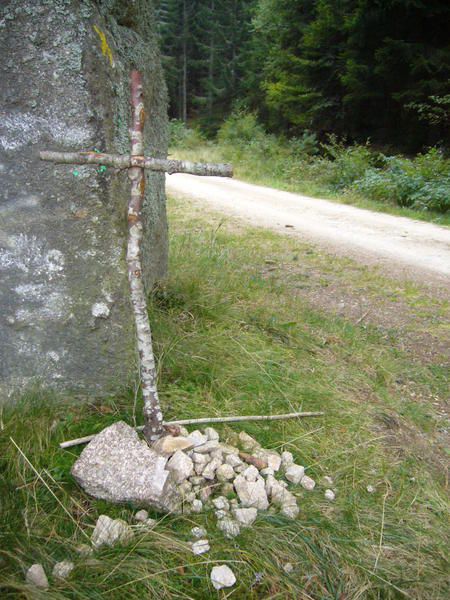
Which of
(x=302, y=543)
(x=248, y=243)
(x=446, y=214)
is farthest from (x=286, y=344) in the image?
(x=446, y=214)

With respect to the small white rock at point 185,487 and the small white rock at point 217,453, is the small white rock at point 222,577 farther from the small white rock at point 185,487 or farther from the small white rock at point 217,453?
the small white rock at point 217,453

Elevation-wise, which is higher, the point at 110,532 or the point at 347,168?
the point at 347,168

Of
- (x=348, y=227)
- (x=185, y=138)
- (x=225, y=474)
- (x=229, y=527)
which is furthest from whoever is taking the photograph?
(x=185, y=138)

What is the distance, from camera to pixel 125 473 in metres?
1.79

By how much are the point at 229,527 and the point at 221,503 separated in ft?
0.37

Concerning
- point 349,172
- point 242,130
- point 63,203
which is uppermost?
point 63,203

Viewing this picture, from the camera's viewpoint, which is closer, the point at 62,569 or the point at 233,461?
the point at 62,569

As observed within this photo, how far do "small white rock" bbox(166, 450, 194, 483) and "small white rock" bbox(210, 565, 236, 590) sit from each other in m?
0.39

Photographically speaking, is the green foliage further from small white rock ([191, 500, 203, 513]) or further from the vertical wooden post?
small white rock ([191, 500, 203, 513])

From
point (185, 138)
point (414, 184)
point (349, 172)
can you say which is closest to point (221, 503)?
point (414, 184)

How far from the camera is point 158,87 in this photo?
10.9 ft

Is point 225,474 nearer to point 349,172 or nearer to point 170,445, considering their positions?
point 170,445

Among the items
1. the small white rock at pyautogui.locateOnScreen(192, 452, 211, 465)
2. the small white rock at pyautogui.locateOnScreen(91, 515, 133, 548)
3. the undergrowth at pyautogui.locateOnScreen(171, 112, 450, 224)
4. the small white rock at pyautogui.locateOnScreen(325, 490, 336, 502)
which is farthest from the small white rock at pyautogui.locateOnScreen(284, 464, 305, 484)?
the undergrowth at pyautogui.locateOnScreen(171, 112, 450, 224)

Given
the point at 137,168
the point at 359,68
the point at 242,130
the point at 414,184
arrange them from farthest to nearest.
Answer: the point at 242,130, the point at 359,68, the point at 414,184, the point at 137,168
